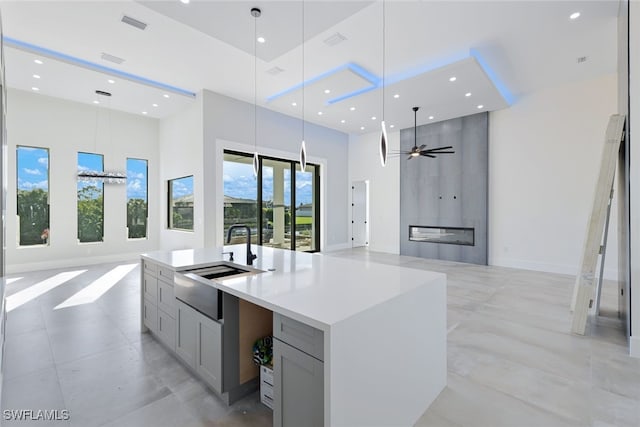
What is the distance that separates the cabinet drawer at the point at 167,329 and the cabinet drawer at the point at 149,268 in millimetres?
381

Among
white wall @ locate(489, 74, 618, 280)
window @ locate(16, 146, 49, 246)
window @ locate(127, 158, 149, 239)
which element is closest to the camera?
white wall @ locate(489, 74, 618, 280)

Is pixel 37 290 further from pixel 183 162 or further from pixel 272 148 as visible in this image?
pixel 272 148

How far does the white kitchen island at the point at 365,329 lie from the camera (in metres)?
1.27

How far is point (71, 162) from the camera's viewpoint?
660 cm


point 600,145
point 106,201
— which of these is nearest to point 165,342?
point 106,201

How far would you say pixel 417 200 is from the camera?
7.82 metres

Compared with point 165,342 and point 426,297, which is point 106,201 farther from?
point 426,297

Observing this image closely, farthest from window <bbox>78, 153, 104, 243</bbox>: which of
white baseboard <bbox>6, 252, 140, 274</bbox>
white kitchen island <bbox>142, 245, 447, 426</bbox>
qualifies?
white kitchen island <bbox>142, 245, 447, 426</bbox>

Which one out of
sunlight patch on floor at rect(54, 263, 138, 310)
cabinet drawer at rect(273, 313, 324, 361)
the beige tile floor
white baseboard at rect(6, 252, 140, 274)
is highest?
cabinet drawer at rect(273, 313, 324, 361)

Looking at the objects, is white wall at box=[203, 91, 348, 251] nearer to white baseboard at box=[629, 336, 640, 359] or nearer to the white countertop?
the white countertop

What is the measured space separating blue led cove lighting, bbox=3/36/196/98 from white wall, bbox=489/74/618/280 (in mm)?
7193

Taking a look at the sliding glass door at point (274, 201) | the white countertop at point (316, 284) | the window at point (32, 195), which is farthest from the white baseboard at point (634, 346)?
the window at point (32, 195)

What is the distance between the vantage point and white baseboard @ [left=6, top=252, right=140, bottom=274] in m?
5.93

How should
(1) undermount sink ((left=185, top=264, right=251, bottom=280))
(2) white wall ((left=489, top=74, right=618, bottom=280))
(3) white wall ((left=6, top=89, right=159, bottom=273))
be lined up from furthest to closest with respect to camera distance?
1. (3) white wall ((left=6, top=89, right=159, bottom=273))
2. (2) white wall ((left=489, top=74, right=618, bottom=280))
3. (1) undermount sink ((left=185, top=264, right=251, bottom=280))
